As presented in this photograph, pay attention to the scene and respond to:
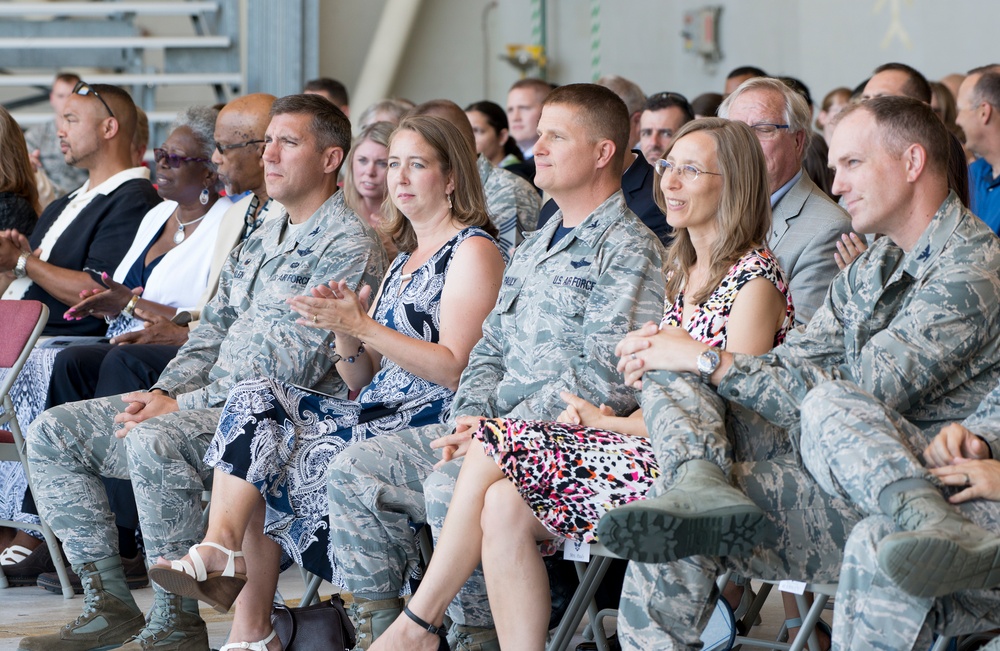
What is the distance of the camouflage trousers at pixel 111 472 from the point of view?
3184 millimetres

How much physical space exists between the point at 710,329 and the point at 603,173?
2.01ft

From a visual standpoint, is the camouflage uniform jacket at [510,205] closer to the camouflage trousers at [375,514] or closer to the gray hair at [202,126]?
the gray hair at [202,126]

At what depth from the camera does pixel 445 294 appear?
126 inches

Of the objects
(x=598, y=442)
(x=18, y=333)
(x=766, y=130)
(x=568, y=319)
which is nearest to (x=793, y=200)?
(x=766, y=130)

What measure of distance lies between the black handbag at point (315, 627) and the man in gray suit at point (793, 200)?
1.39m

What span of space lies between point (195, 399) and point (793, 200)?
175 cm

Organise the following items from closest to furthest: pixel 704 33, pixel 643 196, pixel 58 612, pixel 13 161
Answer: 1. pixel 58 612
2. pixel 643 196
3. pixel 13 161
4. pixel 704 33

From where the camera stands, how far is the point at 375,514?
2857 mm

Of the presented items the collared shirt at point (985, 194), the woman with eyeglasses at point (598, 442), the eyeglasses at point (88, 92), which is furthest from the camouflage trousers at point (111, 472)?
the collared shirt at point (985, 194)

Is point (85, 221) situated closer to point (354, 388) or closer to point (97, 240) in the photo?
point (97, 240)

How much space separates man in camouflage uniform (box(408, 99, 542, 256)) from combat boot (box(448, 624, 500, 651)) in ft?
6.58

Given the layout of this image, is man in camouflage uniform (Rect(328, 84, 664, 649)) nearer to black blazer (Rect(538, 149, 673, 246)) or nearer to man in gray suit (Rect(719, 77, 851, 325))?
man in gray suit (Rect(719, 77, 851, 325))

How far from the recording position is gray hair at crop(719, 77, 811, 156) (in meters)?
3.61

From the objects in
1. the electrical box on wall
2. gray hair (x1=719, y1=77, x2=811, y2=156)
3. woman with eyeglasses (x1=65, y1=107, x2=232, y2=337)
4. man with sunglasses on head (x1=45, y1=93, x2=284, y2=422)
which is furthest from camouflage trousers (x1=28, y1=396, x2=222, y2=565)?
the electrical box on wall
